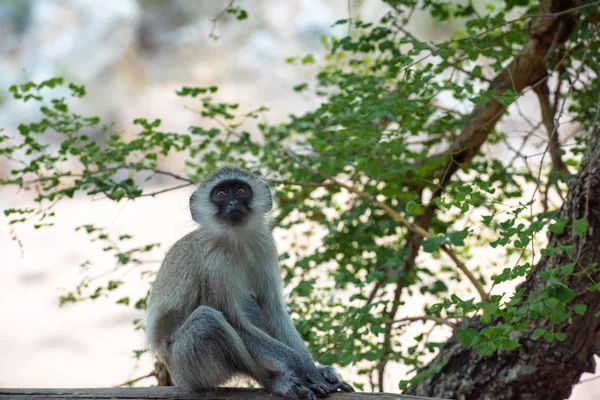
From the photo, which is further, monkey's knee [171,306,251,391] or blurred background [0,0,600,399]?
blurred background [0,0,600,399]

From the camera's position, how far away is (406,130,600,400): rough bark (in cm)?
414

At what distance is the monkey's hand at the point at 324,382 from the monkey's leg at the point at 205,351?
403mm

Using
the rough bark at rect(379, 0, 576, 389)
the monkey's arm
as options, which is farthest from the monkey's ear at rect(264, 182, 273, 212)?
the rough bark at rect(379, 0, 576, 389)

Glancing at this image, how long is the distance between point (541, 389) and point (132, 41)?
66.7 ft

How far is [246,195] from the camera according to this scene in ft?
15.4

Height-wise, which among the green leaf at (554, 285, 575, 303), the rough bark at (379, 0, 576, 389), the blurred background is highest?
the blurred background

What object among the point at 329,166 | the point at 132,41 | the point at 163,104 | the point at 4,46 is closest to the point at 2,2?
the point at 4,46

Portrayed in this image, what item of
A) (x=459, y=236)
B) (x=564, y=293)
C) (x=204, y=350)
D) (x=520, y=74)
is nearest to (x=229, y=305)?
(x=204, y=350)

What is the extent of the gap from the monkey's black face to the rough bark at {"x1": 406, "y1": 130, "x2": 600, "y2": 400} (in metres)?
1.52

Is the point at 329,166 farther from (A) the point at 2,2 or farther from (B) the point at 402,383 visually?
(A) the point at 2,2

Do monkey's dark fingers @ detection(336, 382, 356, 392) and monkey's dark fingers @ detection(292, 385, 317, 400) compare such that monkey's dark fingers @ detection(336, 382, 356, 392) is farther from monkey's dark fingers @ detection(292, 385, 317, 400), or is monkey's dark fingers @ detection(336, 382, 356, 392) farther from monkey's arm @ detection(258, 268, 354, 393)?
monkey's dark fingers @ detection(292, 385, 317, 400)

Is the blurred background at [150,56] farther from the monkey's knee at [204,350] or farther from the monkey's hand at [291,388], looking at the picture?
the monkey's hand at [291,388]

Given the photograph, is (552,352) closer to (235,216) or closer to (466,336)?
(466,336)

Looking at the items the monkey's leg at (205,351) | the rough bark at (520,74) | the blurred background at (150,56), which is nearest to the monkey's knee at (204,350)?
the monkey's leg at (205,351)
